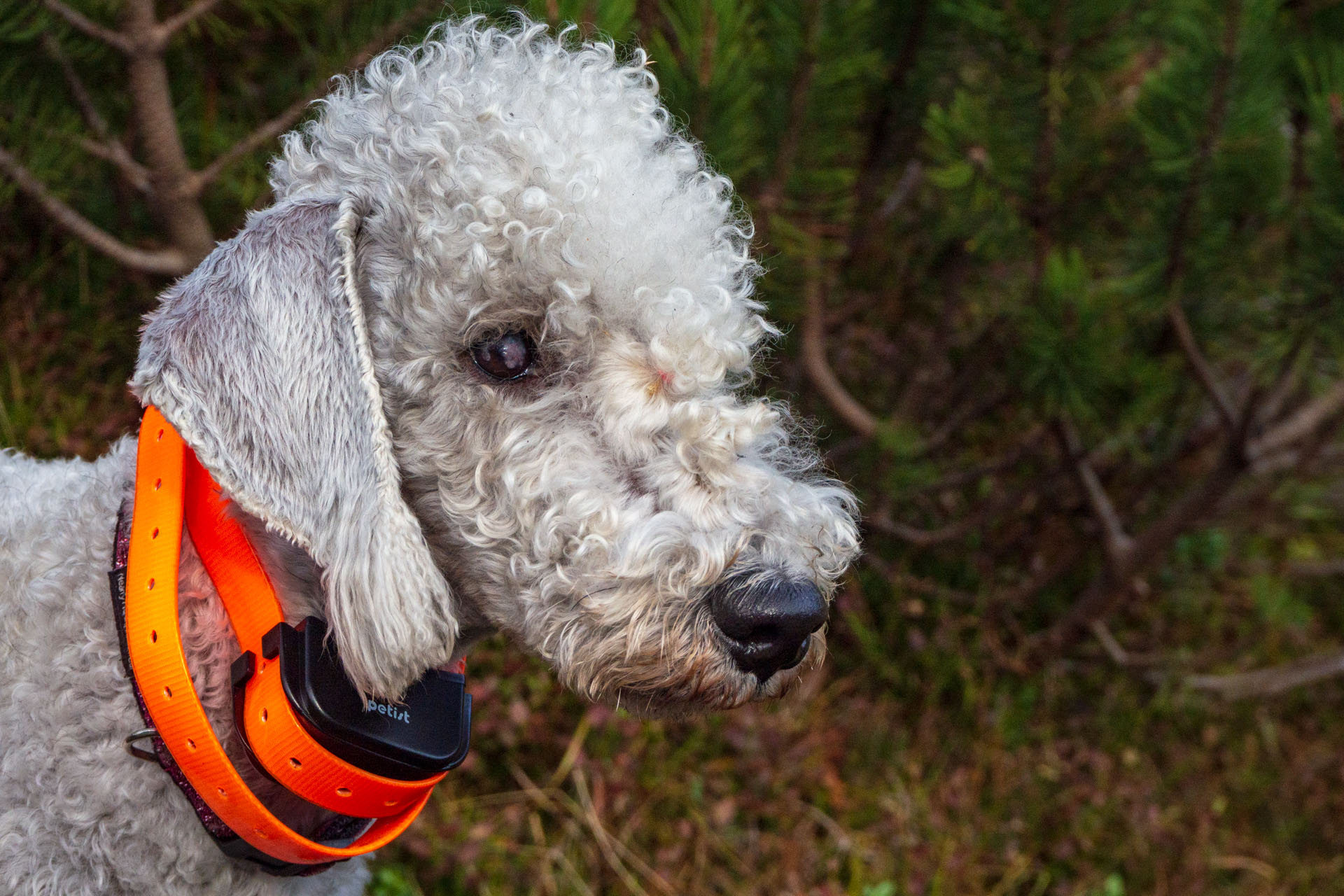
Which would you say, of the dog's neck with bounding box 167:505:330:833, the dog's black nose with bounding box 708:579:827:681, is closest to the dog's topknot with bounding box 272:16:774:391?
the dog's black nose with bounding box 708:579:827:681

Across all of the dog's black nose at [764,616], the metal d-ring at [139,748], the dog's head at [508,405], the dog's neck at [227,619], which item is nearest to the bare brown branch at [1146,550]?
the dog's head at [508,405]

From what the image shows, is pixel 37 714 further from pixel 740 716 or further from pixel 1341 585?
pixel 1341 585

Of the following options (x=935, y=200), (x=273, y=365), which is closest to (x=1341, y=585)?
(x=935, y=200)

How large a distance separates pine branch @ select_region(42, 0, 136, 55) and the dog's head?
1252mm

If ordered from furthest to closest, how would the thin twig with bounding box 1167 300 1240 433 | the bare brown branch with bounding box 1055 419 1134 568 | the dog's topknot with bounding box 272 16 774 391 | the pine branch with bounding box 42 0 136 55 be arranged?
1. the bare brown branch with bounding box 1055 419 1134 568
2. the thin twig with bounding box 1167 300 1240 433
3. the pine branch with bounding box 42 0 136 55
4. the dog's topknot with bounding box 272 16 774 391

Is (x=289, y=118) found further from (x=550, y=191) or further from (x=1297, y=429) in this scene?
(x=1297, y=429)

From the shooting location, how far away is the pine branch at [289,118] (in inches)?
101

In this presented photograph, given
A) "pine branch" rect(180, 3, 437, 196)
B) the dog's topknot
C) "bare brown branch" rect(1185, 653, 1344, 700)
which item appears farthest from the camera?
"bare brown branch" rect(1185, 653, 1344, 700)

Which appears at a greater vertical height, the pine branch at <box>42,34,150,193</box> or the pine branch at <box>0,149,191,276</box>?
the pine branch at <box>42,34,150,193</box>

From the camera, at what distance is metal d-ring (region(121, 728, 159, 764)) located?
1526mm

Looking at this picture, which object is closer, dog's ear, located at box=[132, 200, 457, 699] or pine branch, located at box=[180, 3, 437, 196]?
dog's ear, located at box=[132, 200, 457, 699]

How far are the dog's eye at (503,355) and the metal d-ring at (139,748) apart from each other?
717 millimetres

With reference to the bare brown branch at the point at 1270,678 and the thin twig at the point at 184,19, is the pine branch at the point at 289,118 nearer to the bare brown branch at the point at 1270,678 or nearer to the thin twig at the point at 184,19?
the thin twig at the point at 184,19

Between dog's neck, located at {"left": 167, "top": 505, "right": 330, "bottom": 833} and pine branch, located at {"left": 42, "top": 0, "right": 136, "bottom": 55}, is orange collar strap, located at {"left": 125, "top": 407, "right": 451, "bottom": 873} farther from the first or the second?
pine branch, located at {"left": 42, "top": 0, "right": 136, "bottom": 55}
